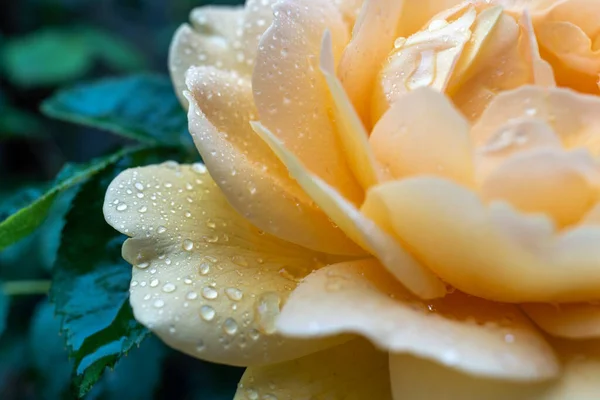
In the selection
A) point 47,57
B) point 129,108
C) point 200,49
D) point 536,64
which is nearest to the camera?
point 536,64

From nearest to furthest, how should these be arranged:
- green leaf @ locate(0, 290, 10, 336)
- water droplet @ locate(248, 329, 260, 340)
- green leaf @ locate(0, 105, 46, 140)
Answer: water droplet @ locate(248, 329, 260, 340), green leaf @ locate(0, 290, 10, 336), green leaf @ locate(0, 105, 46, 140)

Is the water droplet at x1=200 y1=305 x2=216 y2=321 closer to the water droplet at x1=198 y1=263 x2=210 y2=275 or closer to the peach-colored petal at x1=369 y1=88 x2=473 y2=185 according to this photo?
the water droplet at x1=198 y1=263 x2=210 y2=275

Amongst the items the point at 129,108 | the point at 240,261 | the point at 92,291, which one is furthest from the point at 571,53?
the point at 129,108

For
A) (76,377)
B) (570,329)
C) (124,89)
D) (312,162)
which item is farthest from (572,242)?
(124,89)

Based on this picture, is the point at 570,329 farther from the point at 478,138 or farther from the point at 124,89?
the point at 124,89

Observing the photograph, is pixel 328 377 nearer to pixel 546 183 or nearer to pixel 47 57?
pixel 546 183

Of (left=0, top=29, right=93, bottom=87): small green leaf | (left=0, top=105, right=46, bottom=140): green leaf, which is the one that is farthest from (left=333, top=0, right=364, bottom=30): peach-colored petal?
(left=0, top=105, right=46, bottom=140): green leaf

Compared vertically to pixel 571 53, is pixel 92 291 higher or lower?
lower
